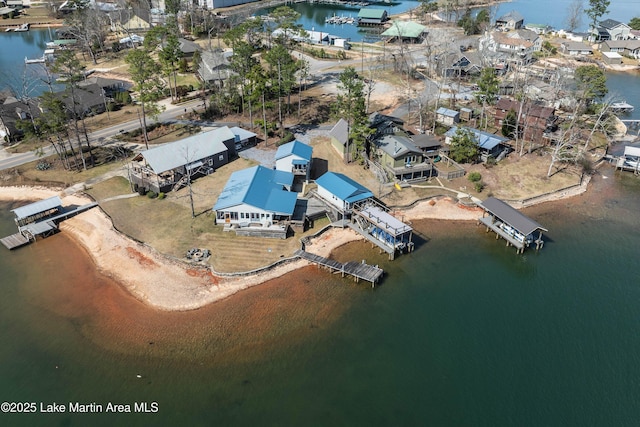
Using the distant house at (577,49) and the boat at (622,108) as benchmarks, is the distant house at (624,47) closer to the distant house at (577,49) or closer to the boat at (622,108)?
the distant house at (577,49)

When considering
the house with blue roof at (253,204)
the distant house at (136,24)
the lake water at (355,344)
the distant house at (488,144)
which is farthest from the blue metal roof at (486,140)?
the distant house at (136,24)

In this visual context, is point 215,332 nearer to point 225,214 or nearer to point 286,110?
point 225,214

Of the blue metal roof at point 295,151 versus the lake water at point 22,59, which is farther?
the lake water at point 22,59

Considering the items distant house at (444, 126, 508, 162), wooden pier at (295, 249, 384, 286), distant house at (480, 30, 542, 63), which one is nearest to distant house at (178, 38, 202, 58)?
distant house at (480, 30, 542, 63)

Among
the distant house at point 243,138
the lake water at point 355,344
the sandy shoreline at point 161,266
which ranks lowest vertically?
the lake water at point 355,344

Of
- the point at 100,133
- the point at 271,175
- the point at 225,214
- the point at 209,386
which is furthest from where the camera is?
the point at 100,133

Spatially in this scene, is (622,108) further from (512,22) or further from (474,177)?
(512,22)

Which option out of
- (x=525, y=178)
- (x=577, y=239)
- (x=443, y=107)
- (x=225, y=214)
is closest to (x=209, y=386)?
(x=225, y=214)
